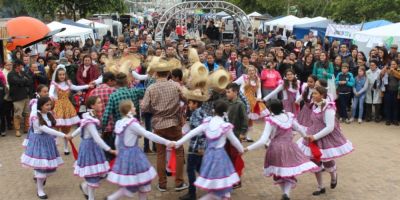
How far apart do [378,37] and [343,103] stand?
4.97 m

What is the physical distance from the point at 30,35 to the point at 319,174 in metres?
11.8

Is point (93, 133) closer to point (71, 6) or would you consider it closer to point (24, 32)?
point (24, 32)

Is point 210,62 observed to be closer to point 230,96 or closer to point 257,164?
point 257,164

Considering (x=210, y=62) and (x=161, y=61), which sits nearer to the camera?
(x=161, y=61)

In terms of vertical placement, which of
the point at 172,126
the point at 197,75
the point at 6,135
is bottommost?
the point at 6,135

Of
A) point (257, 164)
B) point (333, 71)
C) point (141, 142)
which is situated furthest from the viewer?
point (333, 71)

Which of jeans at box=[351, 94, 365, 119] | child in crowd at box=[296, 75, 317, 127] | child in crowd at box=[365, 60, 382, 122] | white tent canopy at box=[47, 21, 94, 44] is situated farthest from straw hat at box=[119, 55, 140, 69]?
white tent canopy at box=[47, 21, 94, 44]

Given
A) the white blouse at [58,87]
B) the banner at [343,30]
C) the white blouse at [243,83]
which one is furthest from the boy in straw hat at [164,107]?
the banner at [343,30]

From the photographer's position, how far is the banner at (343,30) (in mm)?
20641

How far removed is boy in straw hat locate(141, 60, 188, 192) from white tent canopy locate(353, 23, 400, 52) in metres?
11.1

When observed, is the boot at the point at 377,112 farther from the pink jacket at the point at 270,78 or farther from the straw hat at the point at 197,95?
the straw hat at the point at 197,95

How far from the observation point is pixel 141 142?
1054cm

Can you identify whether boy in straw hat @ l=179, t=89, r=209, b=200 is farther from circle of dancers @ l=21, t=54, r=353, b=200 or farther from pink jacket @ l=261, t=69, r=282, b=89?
pink jacket @ l=261, t=69, r=282, b=89

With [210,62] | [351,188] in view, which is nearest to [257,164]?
[351,188]
